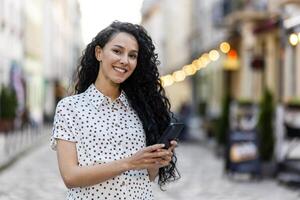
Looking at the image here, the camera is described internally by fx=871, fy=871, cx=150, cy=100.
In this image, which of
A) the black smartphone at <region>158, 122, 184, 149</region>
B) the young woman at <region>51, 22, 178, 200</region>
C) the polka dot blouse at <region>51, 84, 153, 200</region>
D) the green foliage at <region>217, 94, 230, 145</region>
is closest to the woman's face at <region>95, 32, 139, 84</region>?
the young woman at <region>51, 22, 178, 200</region>

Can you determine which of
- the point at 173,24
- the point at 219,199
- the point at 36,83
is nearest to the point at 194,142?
the point at 219,199

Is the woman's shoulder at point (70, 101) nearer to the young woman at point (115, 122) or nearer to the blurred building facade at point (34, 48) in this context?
the young woman at point (115, 122)

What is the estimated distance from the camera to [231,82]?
4309cm

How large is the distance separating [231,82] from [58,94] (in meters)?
27.7

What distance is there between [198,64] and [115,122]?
45.1 meters

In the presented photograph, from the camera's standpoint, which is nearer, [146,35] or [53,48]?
[146,35]

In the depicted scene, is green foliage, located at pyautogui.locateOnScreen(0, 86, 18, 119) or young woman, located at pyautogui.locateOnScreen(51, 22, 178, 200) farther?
green foliage, located at pyautogui.locateOnScreen(0, 86, 18, 119)

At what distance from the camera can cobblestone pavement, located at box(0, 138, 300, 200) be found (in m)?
13.7

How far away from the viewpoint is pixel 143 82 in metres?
3.54

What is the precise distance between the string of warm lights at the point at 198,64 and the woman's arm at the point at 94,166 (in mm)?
27962

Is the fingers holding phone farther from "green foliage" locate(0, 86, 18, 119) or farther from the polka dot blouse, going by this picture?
"green foliage" locate(0, 86, 18, 119)

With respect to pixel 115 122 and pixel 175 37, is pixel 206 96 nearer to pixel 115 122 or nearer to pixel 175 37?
pixel 175 37

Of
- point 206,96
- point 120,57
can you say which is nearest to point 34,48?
point 206,96

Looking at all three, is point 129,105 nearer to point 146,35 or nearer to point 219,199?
point 146,35
